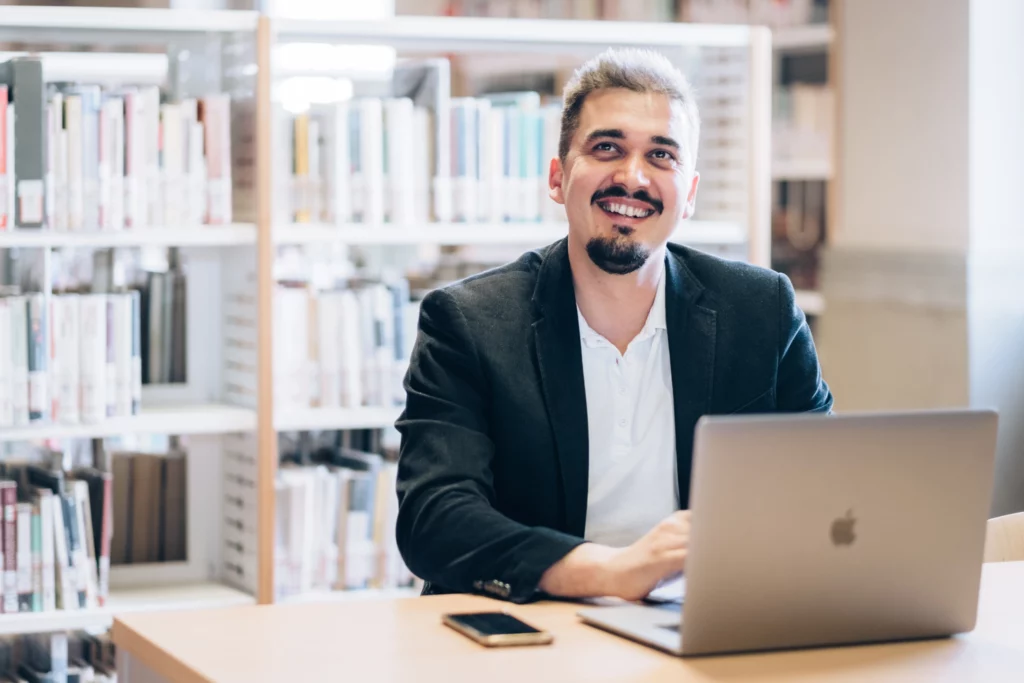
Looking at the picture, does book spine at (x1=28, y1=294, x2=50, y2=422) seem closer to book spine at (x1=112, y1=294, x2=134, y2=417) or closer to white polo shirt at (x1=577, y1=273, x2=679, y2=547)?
book spine at (x1=112, y1=294, x2=134, y2=417)

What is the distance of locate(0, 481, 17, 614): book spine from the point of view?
2.95 meters

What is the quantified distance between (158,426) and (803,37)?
2.40m

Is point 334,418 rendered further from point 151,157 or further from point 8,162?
point 8,162

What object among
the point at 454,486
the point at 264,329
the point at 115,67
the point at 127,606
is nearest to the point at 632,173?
the point at 454,486

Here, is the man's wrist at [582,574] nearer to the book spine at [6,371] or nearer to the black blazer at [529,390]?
the black blazer at [529,390]

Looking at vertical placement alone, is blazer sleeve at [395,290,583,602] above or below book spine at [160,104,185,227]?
below

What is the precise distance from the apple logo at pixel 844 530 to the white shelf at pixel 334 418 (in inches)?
75.4

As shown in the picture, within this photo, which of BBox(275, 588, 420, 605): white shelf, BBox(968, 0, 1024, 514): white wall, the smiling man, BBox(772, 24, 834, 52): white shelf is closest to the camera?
the smiling man

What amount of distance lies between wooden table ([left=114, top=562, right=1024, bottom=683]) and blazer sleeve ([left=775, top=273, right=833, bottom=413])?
0.51 metres

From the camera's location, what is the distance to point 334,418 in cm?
319

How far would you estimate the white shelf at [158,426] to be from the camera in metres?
2.92

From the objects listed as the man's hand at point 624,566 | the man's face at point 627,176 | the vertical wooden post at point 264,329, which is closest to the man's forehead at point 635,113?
the man's face at point 627,176

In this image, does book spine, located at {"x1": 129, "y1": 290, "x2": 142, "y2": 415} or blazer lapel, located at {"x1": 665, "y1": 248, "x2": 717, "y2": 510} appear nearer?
blazer lapel, located at {"x1": 665, "y1": 248, "x2": 717, "y2": 510}

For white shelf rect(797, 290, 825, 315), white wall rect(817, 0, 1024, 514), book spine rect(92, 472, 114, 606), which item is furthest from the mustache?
white shelf rect(797, 290, 825, 315)
